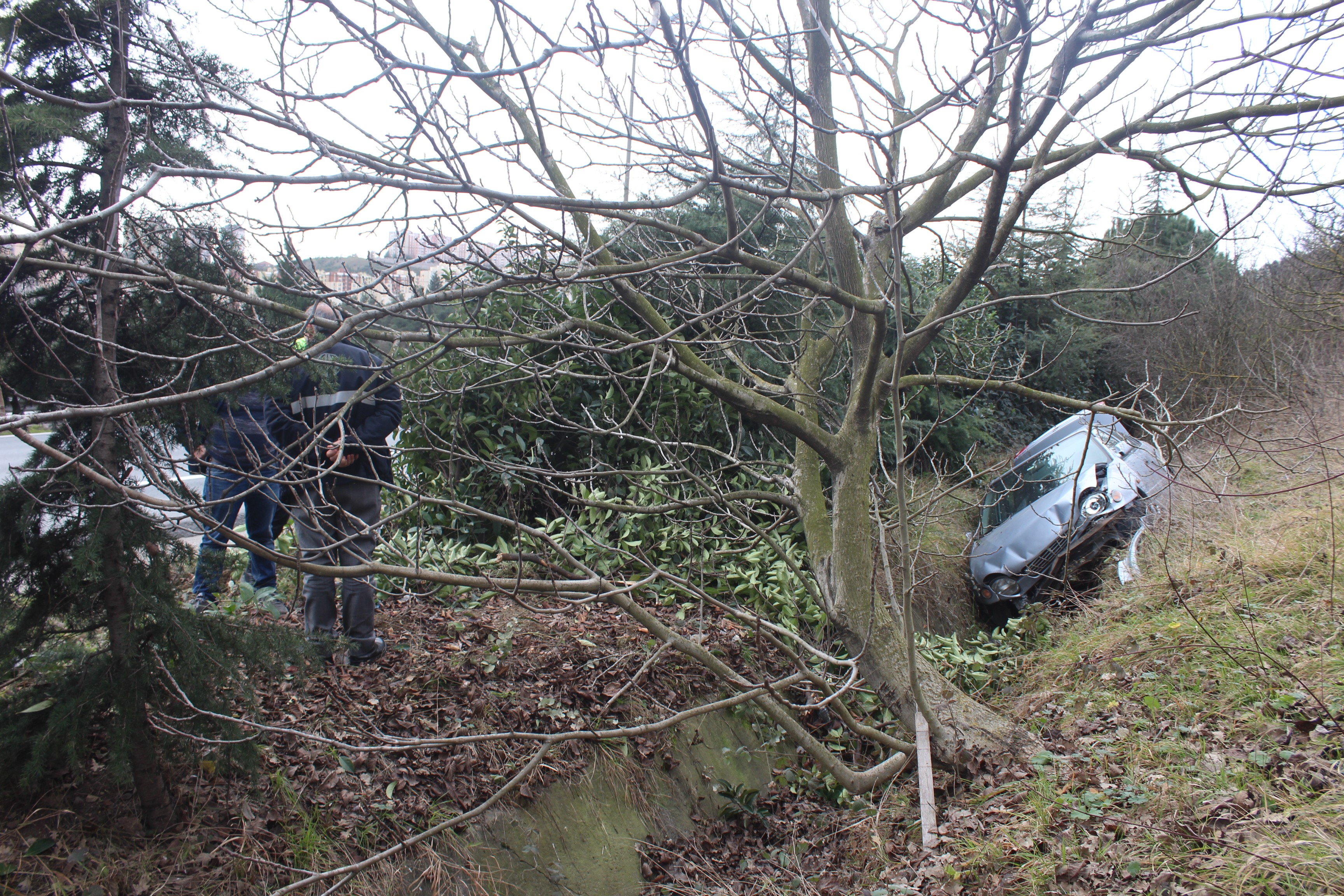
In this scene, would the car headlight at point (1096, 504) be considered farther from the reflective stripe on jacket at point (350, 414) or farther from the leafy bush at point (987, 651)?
the reflective stripe on jacket at point (350, 414)

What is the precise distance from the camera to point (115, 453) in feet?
8.66

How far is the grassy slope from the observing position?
106 inches

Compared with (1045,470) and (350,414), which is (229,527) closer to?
(350,414)

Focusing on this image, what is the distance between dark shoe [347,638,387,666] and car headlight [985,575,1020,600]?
17.0 ft

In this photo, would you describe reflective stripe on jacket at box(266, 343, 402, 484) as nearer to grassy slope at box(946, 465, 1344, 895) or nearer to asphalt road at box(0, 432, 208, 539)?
asphalt road at box(0, 432, 208, 539)

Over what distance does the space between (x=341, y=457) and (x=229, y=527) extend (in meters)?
0.64

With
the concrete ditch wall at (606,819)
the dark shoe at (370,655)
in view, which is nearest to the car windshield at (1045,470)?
the concrete ditch wall at (606,819)

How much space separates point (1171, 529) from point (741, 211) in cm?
494

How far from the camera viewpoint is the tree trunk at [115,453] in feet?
8.28

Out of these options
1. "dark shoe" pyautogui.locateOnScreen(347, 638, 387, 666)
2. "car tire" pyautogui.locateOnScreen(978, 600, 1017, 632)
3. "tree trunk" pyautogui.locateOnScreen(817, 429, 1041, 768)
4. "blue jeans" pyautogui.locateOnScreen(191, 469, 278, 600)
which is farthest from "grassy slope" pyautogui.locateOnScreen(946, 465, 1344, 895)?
"blue jeans" pyautogui.locateOnScreen(191, 469, 278, 600)

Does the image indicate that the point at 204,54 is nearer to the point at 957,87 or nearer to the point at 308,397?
the point at 308,397

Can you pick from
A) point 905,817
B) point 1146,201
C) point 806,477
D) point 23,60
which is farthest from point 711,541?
point 23,60

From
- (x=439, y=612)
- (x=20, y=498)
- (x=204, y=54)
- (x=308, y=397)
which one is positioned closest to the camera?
(x=20, y=498)

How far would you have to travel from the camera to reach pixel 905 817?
12.8ft
